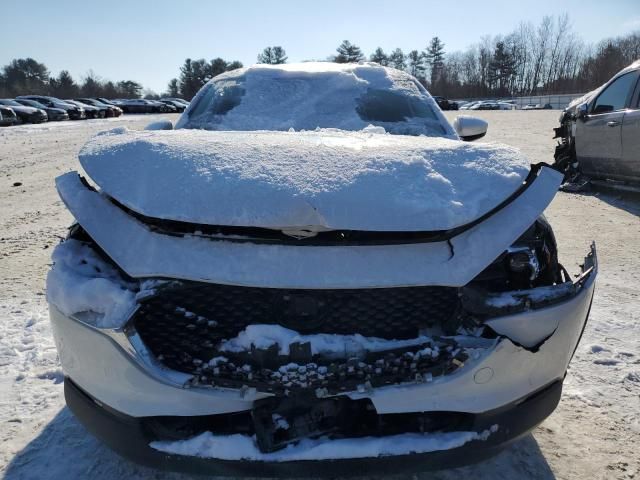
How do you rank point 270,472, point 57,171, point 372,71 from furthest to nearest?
point 57,171, point 372,71, point 270,472

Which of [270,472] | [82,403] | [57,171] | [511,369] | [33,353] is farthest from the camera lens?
[57,171]

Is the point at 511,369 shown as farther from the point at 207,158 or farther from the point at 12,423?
the point at 12,423

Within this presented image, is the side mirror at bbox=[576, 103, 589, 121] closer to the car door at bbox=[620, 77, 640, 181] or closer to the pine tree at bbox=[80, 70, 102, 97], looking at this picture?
the car door at bbox=[620, 77, 640, 181]

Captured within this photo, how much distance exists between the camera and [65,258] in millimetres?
1809

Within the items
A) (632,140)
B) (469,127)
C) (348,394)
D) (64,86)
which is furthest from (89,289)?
(64,86)

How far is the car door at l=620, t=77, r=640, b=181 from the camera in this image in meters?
6.23

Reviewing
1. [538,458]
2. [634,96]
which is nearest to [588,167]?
[634,96]

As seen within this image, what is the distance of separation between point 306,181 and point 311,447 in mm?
891

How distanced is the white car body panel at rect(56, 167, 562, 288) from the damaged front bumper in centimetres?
17

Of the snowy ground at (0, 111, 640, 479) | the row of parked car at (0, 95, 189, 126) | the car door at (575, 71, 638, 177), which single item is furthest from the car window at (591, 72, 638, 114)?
the row of parked car at (0, 95, 189, 126)

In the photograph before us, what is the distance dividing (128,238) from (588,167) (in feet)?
25.3

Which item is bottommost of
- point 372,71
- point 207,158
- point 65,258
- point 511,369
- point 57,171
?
point 57,171

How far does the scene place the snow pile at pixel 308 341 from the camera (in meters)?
1.63

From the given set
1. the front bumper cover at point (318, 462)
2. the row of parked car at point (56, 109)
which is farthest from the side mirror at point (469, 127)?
the row of parked car at point (56, 109)
